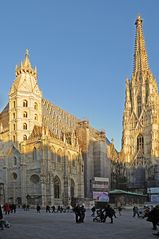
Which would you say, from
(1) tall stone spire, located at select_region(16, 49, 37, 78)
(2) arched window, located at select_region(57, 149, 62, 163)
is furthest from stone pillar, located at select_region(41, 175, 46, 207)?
(1) tall stone spire, located at select_region(16, 49, 37, 78)

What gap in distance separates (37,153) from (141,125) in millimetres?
52345

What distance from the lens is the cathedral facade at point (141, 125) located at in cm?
11212

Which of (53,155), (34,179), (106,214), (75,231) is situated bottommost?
(106,214)

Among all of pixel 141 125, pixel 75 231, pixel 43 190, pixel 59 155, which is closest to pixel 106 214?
pixel 75 231

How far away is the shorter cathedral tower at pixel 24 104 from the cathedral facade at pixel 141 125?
4206 centimetres

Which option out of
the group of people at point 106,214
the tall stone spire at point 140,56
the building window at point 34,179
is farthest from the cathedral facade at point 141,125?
the group of people at point 106,214

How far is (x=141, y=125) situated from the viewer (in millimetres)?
119375

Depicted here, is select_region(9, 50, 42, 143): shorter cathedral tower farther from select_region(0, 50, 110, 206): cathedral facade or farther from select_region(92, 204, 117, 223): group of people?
select_region(92, 204, 117, 223): group of people

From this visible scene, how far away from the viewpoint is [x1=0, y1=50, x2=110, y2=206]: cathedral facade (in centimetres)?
7419

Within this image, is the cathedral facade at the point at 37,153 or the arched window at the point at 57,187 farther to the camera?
the arched window at the point at 57,187

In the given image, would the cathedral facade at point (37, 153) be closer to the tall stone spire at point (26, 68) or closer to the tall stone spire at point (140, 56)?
the tall stone spire at point (26, 68)

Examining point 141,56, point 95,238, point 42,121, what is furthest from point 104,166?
point 95,238

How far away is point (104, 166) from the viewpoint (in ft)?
312

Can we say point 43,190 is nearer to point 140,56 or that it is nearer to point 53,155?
point 53,155
